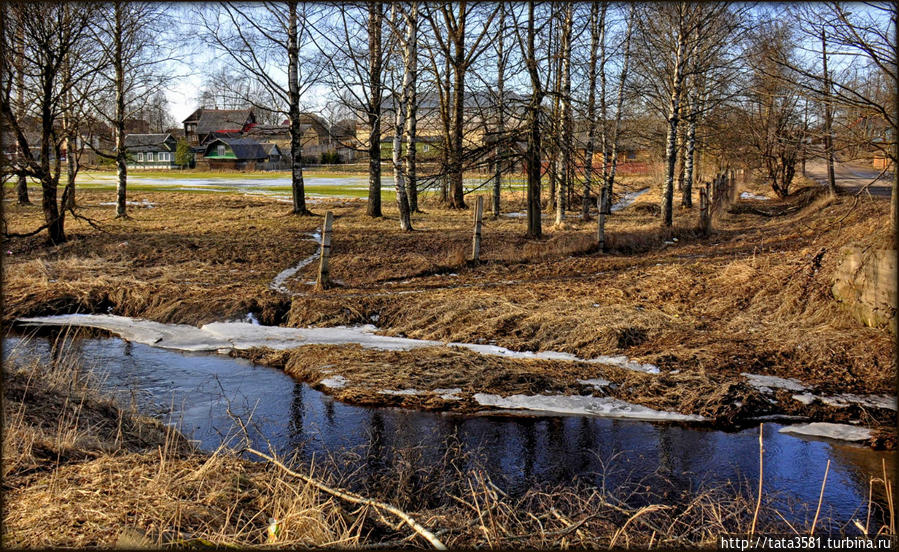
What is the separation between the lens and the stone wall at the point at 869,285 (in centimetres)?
988

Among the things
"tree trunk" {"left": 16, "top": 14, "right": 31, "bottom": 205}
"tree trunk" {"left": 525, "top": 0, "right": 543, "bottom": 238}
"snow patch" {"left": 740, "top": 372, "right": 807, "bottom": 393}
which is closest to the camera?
"snow patch" {"left": 740, "top": 372, "right": 807, "bottom": 393}

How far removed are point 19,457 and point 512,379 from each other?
598cm

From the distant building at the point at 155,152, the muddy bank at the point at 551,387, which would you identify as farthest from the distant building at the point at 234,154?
the muddy bank at the point at 551,387

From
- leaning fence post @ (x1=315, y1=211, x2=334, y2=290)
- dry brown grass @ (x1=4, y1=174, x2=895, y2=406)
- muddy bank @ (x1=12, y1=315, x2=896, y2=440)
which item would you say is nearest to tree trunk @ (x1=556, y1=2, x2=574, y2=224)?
dry brown grass @ (x1=4, y1=174, x2=895, y2=406)

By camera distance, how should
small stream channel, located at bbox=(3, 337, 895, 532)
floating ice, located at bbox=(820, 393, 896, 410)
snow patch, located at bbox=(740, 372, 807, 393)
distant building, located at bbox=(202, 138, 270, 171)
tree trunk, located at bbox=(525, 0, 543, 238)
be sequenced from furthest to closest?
distant building, located at bbox=(202, 138, 270, 171)
tree trunk, located at bbox=(525, 0, 543, 238)
snow patch, located at bbox=(740, 372, 807, 393)
floating ice, located at bbox=(820, 393, 896, 410)
small stream channel, located at bbox=(3, 337, 895, 532)

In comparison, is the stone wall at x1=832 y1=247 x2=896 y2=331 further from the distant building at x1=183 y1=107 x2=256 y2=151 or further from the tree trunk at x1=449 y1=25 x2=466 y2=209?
the distant building at x1=183 y1=107 x2=256 y2=151

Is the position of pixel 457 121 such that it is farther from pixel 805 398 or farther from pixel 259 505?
pixel 259 505

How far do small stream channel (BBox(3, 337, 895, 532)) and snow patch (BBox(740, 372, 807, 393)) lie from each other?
916mm

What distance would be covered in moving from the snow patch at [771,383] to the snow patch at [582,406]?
1236 mm

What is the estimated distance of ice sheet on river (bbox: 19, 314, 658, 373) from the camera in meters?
11.1

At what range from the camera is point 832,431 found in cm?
796

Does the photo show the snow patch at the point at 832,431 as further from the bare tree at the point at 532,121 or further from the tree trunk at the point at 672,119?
the tree trunk at the point at 672,119

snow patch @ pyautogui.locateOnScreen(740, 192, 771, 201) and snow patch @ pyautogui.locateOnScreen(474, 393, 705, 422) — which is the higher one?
snow patch @ pyautogui.locateOnScreen(740, 192, 771, 201)

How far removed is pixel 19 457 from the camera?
18.2 ft
